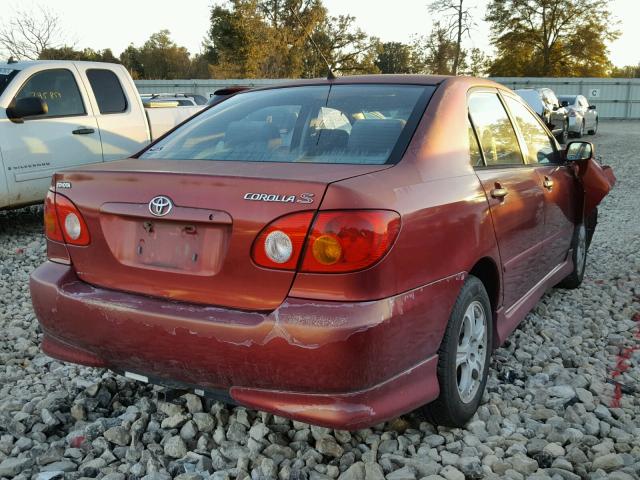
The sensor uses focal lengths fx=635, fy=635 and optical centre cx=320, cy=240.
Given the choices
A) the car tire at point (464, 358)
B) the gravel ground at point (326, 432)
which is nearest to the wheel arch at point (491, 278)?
the car tire at point (464, 358)

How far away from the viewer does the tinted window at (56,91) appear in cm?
705

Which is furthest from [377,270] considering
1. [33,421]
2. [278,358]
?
[33,421]

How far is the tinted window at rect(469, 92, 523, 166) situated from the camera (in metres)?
3.24

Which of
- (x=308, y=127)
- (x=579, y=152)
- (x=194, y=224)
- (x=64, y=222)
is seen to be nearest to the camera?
(x=194, y=224)

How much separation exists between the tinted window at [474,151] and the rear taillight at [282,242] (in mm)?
1134

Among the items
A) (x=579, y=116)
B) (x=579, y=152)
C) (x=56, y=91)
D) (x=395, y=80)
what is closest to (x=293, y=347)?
(x=395, y=80)

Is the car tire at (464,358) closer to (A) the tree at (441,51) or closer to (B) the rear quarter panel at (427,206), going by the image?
(B) the rear quarter panel at (427,206)

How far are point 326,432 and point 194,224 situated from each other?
1.11m

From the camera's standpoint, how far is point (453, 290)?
260cm

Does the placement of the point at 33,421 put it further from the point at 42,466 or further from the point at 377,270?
the point at 377,270

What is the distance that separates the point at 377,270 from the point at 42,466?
1.60 meters

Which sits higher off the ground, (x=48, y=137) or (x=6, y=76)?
(x=6, y=76)

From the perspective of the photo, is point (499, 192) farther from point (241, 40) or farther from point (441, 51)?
point (241, 40)

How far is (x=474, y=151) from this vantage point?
3059 millimetres
